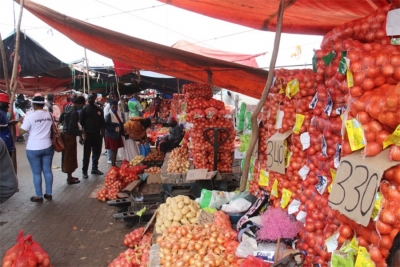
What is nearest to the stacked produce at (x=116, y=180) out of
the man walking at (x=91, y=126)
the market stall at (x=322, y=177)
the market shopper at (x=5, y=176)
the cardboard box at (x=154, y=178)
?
the cardboard box at (x=154, y=178)

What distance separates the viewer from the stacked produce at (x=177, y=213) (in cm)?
370

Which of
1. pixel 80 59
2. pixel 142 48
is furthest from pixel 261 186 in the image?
A: pixel 80 59

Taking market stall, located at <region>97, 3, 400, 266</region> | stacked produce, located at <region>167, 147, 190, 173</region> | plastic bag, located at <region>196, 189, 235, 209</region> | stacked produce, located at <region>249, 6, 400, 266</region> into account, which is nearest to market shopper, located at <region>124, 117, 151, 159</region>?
stacked produce, located at <region>167, 147, 190, 173</region>

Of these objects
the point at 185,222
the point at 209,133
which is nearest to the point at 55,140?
the point at 209,133

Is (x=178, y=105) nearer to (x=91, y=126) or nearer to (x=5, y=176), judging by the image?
(x=91, y=126)

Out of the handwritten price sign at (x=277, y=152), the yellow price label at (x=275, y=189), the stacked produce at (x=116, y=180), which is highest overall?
the handwritten price sign at (x=277, y=152)

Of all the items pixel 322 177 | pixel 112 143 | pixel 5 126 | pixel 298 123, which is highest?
pixel 298 123

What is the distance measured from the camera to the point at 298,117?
2785 millimetres

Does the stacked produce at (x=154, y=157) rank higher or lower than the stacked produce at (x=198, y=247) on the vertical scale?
lower

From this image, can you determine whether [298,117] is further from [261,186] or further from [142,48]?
[142,48]

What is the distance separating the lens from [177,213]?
3.73m

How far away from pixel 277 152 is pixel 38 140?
4.96 meters

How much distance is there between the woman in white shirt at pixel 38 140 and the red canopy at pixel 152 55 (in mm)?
1755

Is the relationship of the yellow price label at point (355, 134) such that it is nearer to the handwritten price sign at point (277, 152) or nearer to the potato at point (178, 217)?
the handwritten price sign at point (277, 152)
